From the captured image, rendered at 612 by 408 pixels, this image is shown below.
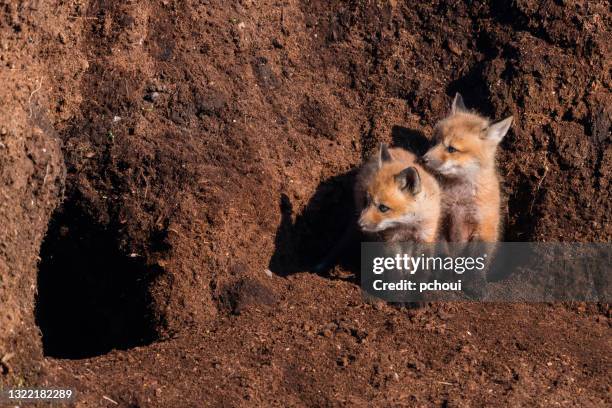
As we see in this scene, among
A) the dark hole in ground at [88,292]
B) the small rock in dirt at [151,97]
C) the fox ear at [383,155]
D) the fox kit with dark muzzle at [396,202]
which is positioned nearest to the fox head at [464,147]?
the fox kit with dark muzzle at [396,202]

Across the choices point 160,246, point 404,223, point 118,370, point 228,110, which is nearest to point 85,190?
point 160,246

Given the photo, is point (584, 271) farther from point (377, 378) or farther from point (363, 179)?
point (377, 378)

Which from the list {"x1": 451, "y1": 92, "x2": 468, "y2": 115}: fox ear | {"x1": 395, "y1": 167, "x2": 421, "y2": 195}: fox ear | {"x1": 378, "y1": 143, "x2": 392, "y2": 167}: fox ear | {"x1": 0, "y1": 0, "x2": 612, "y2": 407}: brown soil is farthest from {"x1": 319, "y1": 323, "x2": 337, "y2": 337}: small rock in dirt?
{"x1": 451, "y1": 92, "x2": 468, "y2": 115}: fox ear

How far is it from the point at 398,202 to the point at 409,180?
0.73 feet

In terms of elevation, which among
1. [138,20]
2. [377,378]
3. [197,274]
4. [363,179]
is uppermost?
[138,20]

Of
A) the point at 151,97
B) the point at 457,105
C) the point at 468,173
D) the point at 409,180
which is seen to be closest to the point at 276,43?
the point at 151,97

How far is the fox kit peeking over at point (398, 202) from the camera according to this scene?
7.05 m

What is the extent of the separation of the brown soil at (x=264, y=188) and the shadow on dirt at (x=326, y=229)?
0.02 metres

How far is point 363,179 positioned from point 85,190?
2.52 meters

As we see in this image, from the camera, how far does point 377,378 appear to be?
5645 mm

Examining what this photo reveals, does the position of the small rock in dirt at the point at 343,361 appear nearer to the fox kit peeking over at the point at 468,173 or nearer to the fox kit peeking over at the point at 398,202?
the fox kit peeking over at the point at 398,202

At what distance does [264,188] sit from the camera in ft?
24.1

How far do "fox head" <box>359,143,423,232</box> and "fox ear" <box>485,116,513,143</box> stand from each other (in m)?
0.91

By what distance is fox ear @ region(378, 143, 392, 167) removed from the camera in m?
7.17
